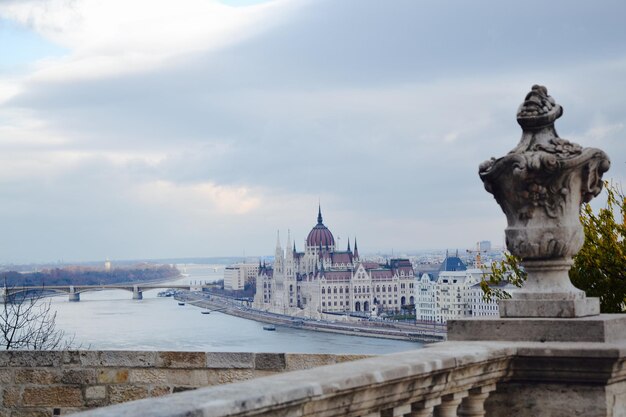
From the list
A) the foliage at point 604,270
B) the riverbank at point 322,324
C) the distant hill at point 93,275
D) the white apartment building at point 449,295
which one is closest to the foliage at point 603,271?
the foliage at point 604,270

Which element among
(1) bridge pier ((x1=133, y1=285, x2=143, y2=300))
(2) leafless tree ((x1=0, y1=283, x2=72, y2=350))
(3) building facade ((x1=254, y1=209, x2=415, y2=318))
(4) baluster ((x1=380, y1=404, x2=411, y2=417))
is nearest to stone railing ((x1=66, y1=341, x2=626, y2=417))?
(4) baluster ((x1=380, y1=404, x2=411, y2=417))

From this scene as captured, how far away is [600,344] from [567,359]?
0.14m

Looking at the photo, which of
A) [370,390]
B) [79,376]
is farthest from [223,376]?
[370,390]

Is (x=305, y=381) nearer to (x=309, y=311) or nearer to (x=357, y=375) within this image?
(x=357, y=375)

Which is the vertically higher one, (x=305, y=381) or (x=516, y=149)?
(x=516, y=149)

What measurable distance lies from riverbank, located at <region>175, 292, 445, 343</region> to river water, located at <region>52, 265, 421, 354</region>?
1.54 meters

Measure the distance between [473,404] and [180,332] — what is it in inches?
3010

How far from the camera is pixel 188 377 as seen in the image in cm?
657

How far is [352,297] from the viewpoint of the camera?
130500 millimetres

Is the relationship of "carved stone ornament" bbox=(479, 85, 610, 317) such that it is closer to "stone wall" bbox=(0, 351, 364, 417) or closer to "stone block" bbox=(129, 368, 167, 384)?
"stone wall" bbox=(0, 351, 364, 417)

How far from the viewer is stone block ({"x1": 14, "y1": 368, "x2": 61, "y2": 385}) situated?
6730 millimetres

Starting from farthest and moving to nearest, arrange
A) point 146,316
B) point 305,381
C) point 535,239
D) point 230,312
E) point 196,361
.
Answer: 1. point 230,312
2. point 146,316
3. point 196,361
4. point 535,239
5. point 305,381

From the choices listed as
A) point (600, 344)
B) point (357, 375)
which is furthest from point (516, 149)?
point (357, 375)

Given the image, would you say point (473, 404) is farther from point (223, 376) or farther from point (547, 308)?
point (223, 376)
